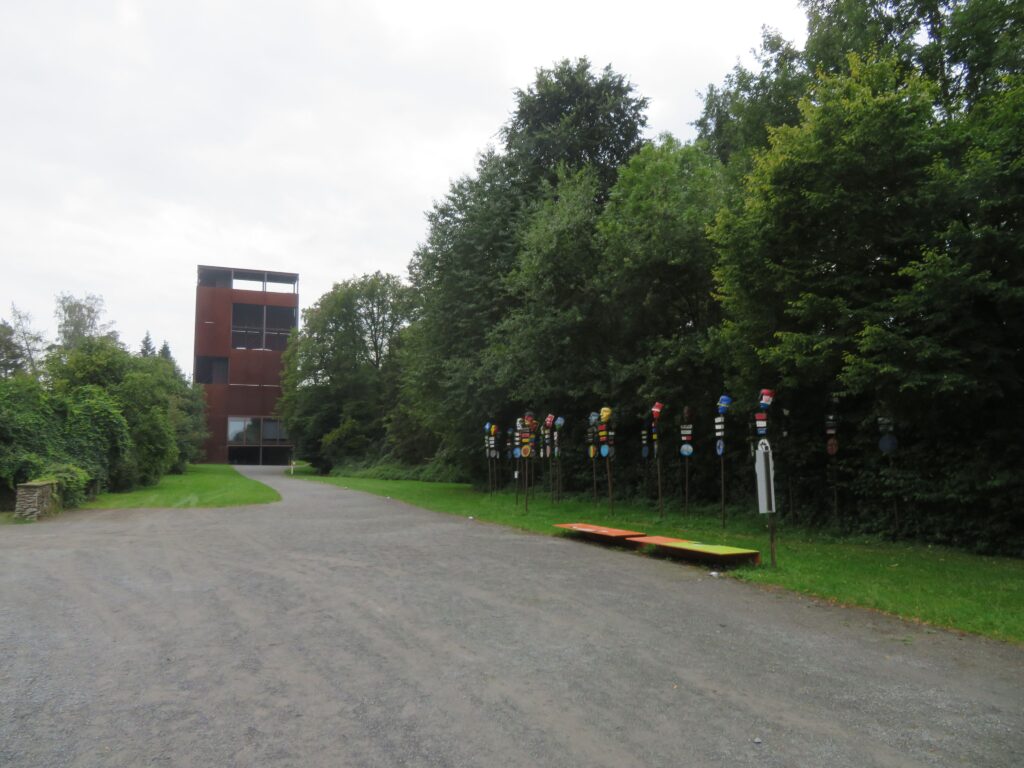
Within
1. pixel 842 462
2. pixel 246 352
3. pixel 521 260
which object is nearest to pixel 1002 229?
pixel 842 462

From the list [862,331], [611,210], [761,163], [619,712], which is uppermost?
[611,210]

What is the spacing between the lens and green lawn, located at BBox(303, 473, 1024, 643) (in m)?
7.50

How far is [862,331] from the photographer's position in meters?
11.9

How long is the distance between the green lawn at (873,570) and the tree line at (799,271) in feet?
4.07

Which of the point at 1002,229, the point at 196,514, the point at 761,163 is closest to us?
the point at 1002,229

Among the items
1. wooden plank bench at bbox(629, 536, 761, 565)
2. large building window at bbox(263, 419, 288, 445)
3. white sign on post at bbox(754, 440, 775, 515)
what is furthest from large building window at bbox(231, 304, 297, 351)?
white sign on post at bbox(754, 440, 775, 515)

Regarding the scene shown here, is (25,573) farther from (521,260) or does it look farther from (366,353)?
(366,353)

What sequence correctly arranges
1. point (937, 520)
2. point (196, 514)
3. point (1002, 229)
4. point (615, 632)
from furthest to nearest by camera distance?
point (196, 514), point (937, 520), point (1002, 229), point (615, 632)

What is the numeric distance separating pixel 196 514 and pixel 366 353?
40522 millimetres

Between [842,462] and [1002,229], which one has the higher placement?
[1002,229]

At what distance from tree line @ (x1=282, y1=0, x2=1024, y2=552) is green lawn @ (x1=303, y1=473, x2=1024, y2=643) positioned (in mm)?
1240

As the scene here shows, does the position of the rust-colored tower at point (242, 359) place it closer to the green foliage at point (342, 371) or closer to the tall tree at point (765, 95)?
the green foliage at point (342, 371)

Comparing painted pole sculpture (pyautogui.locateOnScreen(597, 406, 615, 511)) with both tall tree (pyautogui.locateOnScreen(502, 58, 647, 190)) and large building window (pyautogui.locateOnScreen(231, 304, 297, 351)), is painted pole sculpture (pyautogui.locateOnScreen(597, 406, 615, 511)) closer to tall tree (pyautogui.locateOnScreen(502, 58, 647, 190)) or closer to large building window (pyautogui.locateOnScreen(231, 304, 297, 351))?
tall tree (pyautogui.locateOnScreen(502, 58, 647, 190))

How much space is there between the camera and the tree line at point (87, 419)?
67.8 feet
